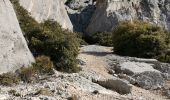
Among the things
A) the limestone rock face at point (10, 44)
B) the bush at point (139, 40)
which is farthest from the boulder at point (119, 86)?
the bush at point (139, 40)

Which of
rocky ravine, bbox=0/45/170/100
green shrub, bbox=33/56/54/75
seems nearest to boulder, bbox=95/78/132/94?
rocky ravine, bbox=0/45/170/100

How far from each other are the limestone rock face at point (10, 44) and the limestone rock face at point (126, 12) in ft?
87.7

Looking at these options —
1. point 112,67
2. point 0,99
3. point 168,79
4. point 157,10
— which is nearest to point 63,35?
point 112,67

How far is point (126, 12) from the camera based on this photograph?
50.3m

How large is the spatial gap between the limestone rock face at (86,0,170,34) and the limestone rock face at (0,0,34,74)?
26.7 meters

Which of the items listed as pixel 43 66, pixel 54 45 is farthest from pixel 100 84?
pixel 54 45

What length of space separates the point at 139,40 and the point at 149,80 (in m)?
8.91

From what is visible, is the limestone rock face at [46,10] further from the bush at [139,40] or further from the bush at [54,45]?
the bush at [54,45]

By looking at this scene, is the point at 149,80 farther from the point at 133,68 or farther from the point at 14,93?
the point at 14,93

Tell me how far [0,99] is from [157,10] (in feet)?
126

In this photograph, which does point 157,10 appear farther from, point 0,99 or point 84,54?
point 0,99

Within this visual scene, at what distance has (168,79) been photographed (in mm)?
27500

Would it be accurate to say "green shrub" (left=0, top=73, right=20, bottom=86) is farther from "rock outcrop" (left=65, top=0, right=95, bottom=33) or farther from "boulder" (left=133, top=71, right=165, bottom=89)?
"rock outcrop" (left=65, top=0, right=95, bottom=33)

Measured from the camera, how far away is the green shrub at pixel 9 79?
2047 cm
